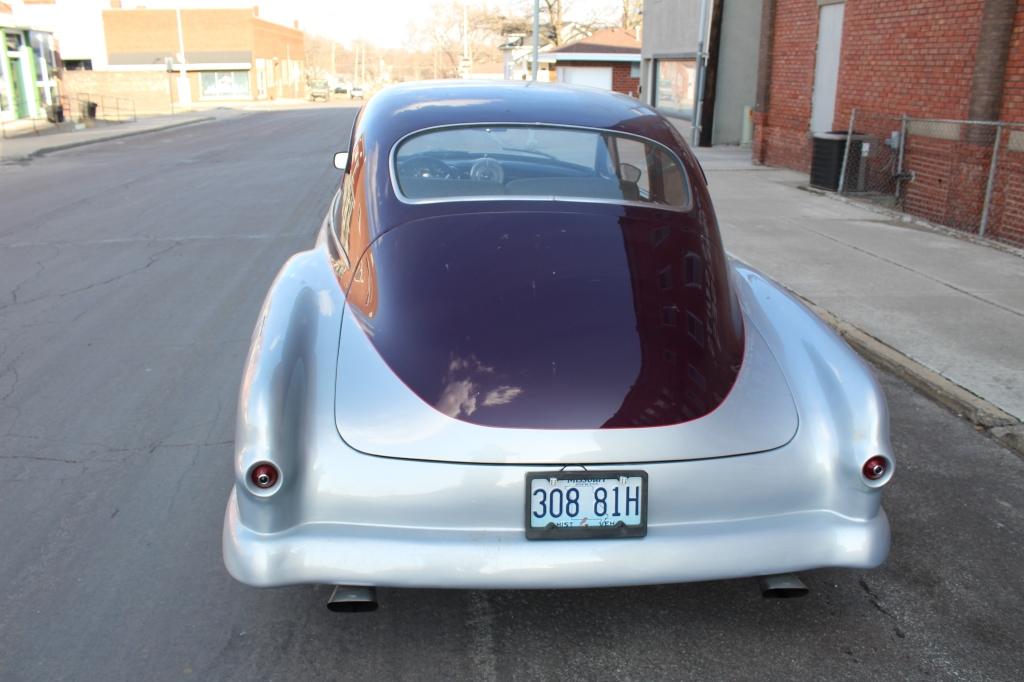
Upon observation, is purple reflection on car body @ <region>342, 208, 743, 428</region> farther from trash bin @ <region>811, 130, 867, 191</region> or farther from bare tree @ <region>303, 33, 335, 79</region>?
bare tree @ <region>303, 33, 335, 79</region>

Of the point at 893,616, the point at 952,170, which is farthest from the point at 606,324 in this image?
the point at 952,170

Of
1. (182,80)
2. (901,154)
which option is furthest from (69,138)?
(182,80)

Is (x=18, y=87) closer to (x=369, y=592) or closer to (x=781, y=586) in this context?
(x=369, y=592)

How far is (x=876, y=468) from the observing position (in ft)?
9.86

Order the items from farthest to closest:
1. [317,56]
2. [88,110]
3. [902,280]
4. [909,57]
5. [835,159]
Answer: [317,56] → [88,110] → [835,159] → [909,57] → [902,280]

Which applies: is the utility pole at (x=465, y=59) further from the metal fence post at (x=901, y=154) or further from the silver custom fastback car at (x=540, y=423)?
the silver custom fastback car at (x=540, y=423)

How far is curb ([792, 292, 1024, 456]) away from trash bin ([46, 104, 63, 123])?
33.7 metres

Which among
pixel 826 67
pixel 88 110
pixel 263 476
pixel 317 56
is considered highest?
pixel 317 56

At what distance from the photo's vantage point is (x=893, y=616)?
10.9 feet

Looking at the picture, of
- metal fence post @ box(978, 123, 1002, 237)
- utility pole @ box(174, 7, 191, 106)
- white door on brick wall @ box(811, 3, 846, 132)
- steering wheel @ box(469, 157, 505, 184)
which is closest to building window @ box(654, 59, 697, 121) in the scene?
white door on brick wall @ box(811, 3, 846, 132)

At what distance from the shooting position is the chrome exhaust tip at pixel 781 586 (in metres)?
3.00

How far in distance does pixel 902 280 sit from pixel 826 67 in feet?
29.3

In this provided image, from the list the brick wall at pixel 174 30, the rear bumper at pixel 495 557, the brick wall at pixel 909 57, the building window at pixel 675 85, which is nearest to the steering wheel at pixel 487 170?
the rear bumper at pixel 495 557

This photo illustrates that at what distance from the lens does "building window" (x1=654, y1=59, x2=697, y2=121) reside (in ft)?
85.9
